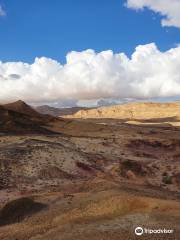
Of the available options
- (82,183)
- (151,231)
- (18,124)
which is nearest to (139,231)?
(151,231)

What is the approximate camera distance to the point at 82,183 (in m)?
33.3

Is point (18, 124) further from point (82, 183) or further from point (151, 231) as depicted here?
point (151, 231)

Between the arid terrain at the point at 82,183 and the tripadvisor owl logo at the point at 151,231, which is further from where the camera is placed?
the arid terrain at the point at 82,183

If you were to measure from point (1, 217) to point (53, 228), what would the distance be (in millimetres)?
6374

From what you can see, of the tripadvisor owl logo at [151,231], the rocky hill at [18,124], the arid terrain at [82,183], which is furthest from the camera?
the rocky hill at [18,124]

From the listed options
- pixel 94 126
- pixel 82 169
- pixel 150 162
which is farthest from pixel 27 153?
pixel 94 126

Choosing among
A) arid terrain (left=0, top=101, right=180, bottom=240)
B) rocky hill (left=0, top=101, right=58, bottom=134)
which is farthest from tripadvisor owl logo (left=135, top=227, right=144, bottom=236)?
rocky hill (left=0, top=101, right=58, bottom=134)

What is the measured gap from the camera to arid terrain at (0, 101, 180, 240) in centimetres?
1822

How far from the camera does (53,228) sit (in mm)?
18984

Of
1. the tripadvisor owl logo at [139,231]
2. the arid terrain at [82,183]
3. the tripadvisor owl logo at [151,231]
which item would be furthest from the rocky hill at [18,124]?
the tripadvisor owl logo at [151,231]

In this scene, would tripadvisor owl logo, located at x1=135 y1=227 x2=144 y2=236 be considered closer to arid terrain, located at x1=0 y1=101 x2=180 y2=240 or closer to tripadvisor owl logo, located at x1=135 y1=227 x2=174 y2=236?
tripadvisor owl logo, located at x1=135 y1=227 x2=174 y2=236

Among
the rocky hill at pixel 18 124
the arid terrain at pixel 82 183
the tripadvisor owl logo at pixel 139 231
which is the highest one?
the rocky hill at pixel 18 124

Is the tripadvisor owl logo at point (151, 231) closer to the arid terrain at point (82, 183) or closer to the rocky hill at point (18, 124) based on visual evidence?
the arid terrain at point (82, 183)

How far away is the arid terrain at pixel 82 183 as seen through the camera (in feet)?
59.8
